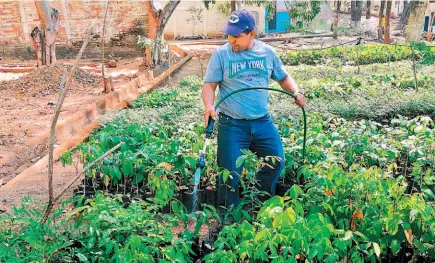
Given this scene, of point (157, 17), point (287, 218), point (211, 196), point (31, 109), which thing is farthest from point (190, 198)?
point (157, 17)

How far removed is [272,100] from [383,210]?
201 inches

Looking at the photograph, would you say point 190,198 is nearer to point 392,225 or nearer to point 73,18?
point 392,225

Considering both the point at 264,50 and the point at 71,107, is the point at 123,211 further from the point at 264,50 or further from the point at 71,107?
the point at 71,107

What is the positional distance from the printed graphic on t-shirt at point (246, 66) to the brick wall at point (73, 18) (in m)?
15.7

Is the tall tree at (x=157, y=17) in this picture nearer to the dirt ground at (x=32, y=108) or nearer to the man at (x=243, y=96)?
the dirt ground at (x=32, y=108)

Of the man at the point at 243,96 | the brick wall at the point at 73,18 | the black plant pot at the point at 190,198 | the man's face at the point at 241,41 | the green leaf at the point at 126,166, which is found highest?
the brick wall at the point at 73,18

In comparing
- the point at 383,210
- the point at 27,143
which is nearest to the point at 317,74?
the point at 27,143

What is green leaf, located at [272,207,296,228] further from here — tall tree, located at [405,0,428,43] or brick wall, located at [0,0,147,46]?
brick wall, located at [0,0,147,46]

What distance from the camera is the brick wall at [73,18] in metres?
18.2

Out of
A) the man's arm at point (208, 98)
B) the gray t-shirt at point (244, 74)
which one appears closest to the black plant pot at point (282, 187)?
the gray t-shirt at point (244, 74)

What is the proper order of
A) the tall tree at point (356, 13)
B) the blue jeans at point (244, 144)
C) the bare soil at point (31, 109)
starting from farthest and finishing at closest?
the tall tree at point (356, 13) → the bare soil at point (31, 109) → the blue jeans at point (244, 144)

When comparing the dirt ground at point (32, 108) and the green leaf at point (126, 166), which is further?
the dirt ground at point (32, 108)

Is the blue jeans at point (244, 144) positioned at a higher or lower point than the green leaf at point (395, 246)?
higher

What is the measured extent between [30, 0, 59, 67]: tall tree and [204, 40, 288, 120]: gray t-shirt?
33.0ft
